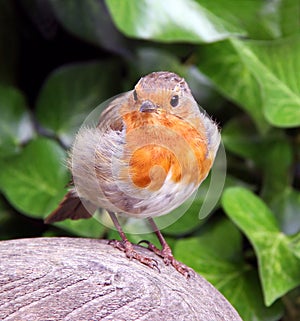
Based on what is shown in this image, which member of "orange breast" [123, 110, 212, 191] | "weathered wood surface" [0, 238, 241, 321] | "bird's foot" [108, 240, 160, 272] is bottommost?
"bird's foot" [108, 240, 160, 272]

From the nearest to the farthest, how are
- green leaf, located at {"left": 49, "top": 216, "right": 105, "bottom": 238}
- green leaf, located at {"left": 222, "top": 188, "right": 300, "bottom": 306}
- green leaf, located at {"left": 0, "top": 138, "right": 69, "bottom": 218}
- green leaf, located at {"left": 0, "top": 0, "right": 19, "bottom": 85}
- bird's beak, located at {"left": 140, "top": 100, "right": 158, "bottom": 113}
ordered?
bird's beak, located at {"left": 140, "top": 100, "right": 158, "bottom": 113} < green leaf, located at {"left": 222, "top": 188, "right": 300, "bottom": 306} < green leaf, located at {"left": 49, "top": 216, "right": 105, "bottom": 238} < green leaf, located at {"left": 0, "top": 138, "right": 69, "bottom": 218} < green leaf, located at {"left": 0, "top": 0, "right": 19, "bottom": 85}

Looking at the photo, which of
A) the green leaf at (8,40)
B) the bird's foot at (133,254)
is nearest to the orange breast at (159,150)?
the bird's foot at (133,254)

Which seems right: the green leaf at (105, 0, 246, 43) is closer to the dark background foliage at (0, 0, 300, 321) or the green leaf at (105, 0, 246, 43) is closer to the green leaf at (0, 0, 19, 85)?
the dark background foliage at (0, 0, 300, 321)

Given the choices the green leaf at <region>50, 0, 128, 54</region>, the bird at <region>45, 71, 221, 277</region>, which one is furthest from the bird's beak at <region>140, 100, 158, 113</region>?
the green leaf at <region>50, 0, 128, 54</region>

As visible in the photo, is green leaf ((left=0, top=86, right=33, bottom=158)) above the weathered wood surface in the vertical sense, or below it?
below

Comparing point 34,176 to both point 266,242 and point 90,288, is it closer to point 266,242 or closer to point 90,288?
point 266,242

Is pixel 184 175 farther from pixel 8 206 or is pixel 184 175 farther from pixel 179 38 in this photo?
pixel 8 206
